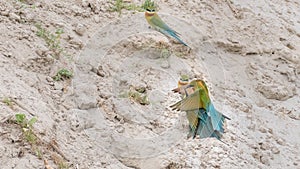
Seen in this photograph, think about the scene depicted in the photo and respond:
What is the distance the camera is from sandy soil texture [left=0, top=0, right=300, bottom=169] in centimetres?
291

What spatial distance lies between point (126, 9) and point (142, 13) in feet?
0.54

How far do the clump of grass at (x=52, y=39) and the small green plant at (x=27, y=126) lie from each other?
3.20 feet

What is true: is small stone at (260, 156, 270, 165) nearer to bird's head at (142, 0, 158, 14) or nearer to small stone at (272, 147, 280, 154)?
small stone at (272, 147, 280, 154)

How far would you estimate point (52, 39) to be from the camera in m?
3.64

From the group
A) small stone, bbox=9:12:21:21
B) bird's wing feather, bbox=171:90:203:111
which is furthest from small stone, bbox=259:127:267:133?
small stone, bbox=9:12:21:21

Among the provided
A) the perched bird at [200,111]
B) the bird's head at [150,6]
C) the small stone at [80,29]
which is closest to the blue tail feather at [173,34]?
the bird's head at [150,6]

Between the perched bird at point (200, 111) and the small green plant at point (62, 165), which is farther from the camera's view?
the perched bird at point (200, 111)

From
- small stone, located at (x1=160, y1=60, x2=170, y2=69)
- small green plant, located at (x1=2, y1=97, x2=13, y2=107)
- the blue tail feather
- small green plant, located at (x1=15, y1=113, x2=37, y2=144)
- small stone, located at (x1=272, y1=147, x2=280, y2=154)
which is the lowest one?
small stone, located at (x1=272, y1=147, x2=280, y2=154)

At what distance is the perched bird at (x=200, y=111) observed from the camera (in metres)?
3.15

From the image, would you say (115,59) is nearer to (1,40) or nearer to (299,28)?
(1,40)

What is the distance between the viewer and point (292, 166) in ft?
11.4

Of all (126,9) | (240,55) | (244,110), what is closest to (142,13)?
(126,9)

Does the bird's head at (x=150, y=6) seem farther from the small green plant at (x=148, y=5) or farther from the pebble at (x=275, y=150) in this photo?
the pebble at (x=275, y=150)

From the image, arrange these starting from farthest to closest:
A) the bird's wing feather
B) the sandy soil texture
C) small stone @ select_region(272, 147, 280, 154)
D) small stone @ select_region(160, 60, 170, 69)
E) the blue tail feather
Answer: the blue tail feather → small stone @ select_region(160, 60, 170, 69) → small stone @ select_region(272, 147, 280, 154) → the bird's wing feather → the sandy soil texture
